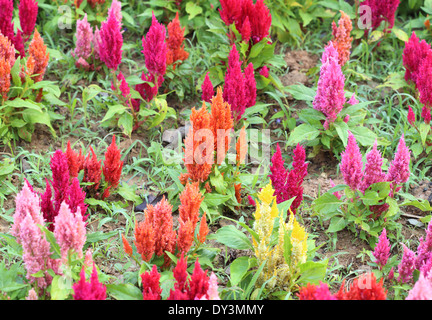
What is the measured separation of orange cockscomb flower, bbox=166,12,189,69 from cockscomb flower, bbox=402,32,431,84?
216 cm

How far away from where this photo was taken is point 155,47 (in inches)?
184

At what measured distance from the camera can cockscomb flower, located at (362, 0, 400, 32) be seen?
577cm

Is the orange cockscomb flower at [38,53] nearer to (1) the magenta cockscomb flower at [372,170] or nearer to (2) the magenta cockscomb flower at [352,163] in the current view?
(2) the magenta cockscomb flower at [352,163]

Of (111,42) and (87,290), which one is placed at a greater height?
(111,42)

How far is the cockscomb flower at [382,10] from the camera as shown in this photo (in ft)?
18.9

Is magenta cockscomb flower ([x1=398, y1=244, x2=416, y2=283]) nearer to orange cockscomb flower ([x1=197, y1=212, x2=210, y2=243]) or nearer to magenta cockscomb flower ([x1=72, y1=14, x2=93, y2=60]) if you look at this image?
orange cockscomb flower ([x1=197, y1=212, x2=210, y2=243])

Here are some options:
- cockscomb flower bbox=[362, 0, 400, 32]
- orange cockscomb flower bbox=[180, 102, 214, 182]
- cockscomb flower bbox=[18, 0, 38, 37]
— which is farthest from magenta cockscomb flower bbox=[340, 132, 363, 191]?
cockscomb flower bbox=[18, 0, 38, 37]

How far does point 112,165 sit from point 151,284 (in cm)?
134

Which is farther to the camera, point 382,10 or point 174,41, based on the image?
point 382,10

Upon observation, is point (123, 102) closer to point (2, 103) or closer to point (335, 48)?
point (2, 103)

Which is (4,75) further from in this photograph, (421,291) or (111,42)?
(421,291)

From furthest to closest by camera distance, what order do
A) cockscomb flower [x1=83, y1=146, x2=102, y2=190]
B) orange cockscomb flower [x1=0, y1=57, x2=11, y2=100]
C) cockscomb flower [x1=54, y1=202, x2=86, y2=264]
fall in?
orange cockscomb flower [x1=0, y1=57, x2=11, y2=100]
cockscomb flower [x1=83, y1=146, x2=102, y2=190]
cockscomb flower [x1=54, y1=202, x2=86, y2=264]

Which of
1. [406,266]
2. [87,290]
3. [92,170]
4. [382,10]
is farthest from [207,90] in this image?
[382,10]

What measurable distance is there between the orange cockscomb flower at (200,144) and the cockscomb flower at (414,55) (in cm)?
233
